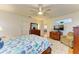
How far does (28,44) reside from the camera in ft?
5.73

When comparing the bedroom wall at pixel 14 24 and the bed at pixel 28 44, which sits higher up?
the bedroom wall at pixel 14 24

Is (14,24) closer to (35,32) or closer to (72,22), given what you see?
(35,32)

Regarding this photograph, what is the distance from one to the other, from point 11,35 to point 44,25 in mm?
599

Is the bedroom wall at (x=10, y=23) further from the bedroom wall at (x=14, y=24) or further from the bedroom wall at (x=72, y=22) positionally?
the bedroom wall at (x=72, y=22)

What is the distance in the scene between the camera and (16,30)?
1.78 metres

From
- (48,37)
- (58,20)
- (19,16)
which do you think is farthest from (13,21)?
(58,20)

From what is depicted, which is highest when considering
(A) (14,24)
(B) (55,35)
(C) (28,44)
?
(A) (14,24)

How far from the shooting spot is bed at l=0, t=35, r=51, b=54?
62.6 inches

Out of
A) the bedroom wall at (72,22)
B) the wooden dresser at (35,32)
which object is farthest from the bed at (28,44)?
the bedroom wall at (72,22)

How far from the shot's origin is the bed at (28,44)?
159cm

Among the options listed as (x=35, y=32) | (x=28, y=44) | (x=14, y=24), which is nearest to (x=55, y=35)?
(x=35, y=32)

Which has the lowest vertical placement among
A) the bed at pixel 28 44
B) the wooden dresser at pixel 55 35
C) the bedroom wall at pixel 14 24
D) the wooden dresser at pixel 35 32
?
the bed at pixel 28 44
